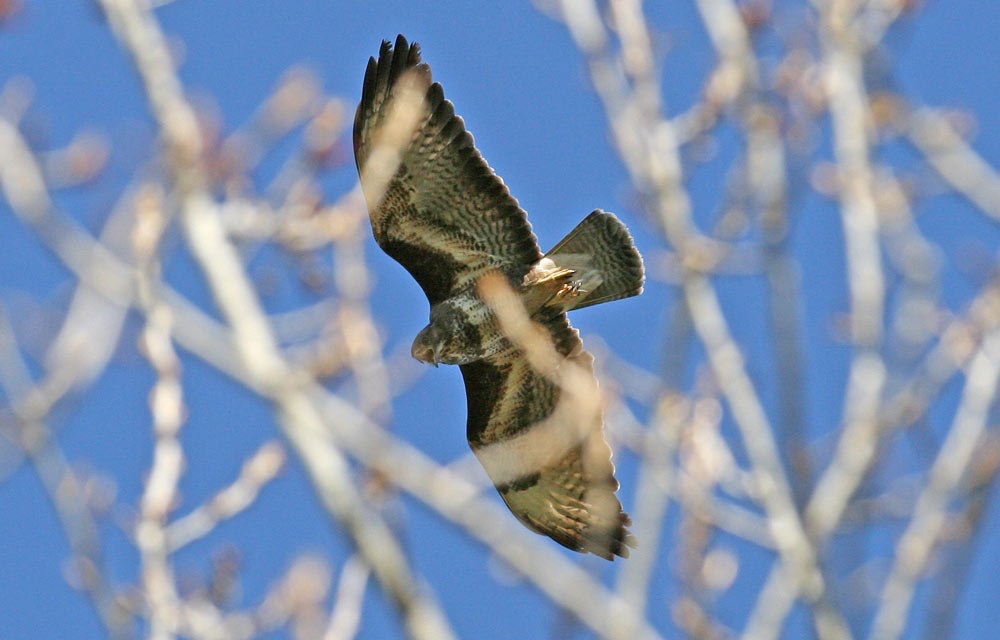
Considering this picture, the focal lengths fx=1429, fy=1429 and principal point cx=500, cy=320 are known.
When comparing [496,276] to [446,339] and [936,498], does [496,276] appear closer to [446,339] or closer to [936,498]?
[446,339]

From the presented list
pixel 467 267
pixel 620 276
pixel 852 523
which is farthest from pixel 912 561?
pixel 467 267

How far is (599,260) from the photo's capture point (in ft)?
18.7

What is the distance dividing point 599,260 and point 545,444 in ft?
2.85

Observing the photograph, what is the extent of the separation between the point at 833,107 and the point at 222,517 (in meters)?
3.19

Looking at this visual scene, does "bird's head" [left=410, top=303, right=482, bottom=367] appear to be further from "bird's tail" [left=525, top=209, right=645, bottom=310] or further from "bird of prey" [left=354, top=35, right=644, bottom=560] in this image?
"bird's tail" [left=525, top=209, right=645, bottom=310]

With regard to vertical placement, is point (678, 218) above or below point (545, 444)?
above

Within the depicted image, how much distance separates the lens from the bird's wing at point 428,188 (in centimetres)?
518

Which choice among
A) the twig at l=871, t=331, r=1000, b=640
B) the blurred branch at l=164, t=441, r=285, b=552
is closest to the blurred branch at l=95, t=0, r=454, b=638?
the blurred branch at l=164, t=441, r=285, b=552

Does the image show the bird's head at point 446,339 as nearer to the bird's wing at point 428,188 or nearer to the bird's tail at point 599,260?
the bird's wing at point 428,188

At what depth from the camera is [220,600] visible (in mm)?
5070

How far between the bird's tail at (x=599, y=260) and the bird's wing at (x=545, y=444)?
170 millimetres

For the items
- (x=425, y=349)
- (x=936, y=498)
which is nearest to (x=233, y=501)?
(x=425, y=349)

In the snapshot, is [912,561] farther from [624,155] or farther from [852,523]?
[624,155]

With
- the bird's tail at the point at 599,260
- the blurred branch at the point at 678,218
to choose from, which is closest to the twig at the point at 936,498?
the blurred branch at the point at 678,218
